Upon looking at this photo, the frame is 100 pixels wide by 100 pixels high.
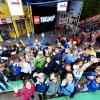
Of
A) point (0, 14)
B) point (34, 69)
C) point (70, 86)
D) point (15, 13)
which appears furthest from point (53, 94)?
point (0, 14)

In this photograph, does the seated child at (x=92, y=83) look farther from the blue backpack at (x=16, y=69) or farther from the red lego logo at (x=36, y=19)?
the red lego logo at (x=36, y=19)

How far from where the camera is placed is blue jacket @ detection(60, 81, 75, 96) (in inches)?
199

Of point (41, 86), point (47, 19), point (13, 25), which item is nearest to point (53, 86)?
point (41, 86)

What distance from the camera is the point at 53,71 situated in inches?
234

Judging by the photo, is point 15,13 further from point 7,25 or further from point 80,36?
point 80,36

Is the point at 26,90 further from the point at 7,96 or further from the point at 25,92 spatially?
the point at 7,96

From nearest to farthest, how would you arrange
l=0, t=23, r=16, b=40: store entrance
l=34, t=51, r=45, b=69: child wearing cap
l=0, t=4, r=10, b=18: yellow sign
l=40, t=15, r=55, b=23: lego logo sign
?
l=34, t=51, r=45, b=69: child wearing cap → l=0, t=4, r=10, b=18: yellow sign → l=40, t=15, r=55, b=23: lego logo sign → l=0, t=23, r=16, b=40: store entrance

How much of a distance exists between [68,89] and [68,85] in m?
0.15

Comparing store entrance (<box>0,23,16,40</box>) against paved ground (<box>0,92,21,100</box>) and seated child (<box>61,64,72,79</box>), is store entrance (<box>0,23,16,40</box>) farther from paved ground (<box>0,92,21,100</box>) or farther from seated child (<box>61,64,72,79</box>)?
seated child (<box>61,64,72,79</box>)

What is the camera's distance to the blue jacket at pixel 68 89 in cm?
506

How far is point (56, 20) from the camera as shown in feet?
34.2

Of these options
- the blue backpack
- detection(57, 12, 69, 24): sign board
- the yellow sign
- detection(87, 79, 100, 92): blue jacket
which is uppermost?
the yellow sign

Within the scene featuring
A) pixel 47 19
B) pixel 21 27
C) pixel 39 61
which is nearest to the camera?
pixel 39 61

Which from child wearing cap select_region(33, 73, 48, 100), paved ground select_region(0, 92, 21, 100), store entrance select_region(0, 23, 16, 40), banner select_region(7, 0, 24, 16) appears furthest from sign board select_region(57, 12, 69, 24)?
child wearing cap select_region(33, 73, 48, 100)
